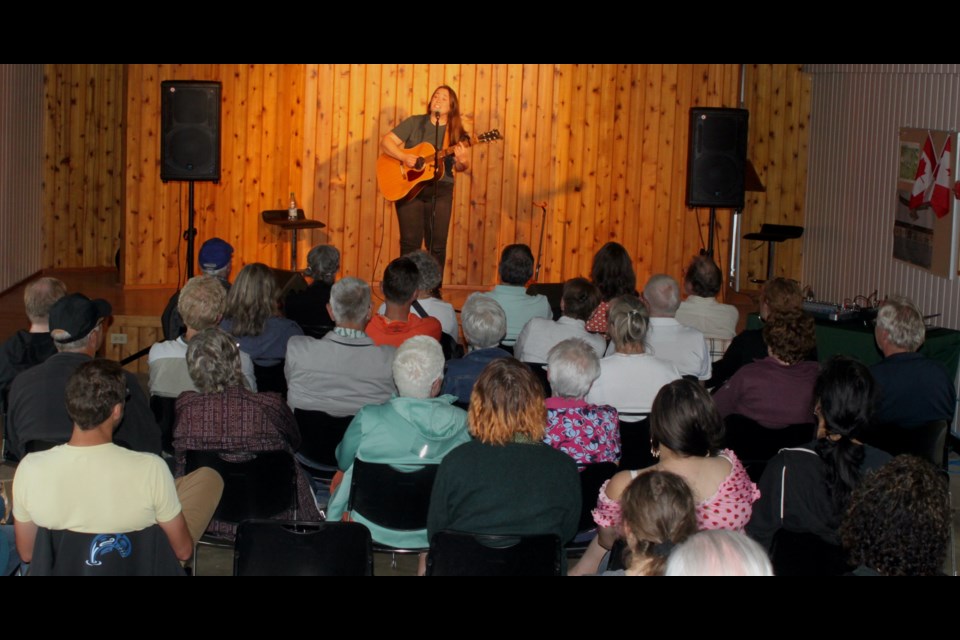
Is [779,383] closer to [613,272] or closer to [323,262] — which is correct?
[613,272]

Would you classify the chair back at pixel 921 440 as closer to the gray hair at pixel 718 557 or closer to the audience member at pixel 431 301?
the gray hair at pixel 718 557

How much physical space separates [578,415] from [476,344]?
4.00ft

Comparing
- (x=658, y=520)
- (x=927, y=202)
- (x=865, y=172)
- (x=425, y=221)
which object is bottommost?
(x=658, y=520)

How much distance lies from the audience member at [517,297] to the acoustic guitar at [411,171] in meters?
2.87

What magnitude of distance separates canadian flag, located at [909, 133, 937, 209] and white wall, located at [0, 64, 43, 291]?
7077 millimetres

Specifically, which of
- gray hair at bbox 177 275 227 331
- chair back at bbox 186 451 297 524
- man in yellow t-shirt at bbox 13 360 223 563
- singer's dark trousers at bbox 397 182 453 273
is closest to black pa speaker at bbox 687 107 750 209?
singer's dark trousers at bbox 397 182 453 273

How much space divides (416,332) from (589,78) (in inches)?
211

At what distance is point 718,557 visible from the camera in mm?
2551

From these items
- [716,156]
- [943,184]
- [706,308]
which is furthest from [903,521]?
[716,156]

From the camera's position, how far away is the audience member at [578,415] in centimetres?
406

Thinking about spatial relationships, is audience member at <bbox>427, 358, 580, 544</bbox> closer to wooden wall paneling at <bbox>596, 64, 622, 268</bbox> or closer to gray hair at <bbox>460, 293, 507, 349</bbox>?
gray hair at <bbox>460, 293, 507, 349</bbox>

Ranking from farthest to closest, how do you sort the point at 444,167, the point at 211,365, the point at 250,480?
the point at 444,167, the point at 211,365, the point at 250,480
